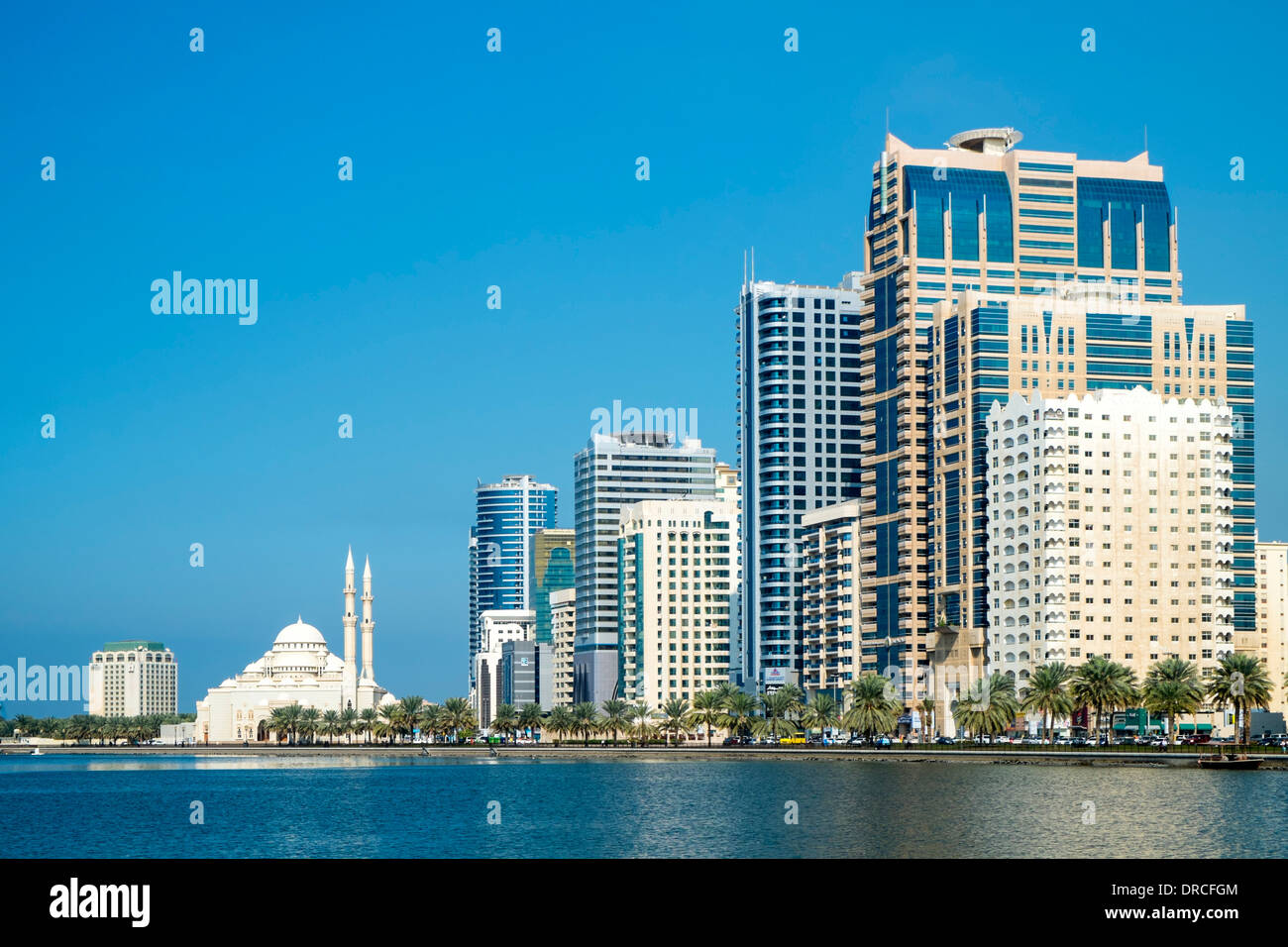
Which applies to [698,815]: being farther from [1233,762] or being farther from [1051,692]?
[1051,692]

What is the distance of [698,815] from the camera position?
341ft

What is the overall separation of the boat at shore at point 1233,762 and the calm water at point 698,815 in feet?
13.5

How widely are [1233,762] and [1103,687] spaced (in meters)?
23.4

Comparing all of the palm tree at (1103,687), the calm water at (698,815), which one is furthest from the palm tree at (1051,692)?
the calm water at (698,815)

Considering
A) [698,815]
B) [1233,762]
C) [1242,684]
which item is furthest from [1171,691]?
[698,815]

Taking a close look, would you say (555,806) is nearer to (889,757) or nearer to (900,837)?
(900,837)

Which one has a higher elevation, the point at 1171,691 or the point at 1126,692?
the point at 1171,691

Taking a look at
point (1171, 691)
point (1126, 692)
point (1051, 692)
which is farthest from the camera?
→ point (1051, 692)

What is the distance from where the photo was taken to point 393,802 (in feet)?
414

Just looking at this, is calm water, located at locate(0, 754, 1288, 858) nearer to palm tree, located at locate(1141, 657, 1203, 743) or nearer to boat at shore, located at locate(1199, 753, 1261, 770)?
boat at shore, located at locate(1199, 753, 1261, 770)

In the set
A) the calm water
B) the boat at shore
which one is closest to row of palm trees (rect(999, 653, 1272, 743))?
the boat at shore

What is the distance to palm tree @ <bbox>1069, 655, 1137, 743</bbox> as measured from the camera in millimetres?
163750

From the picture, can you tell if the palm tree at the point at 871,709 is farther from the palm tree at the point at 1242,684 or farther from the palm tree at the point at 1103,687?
the palm tree at the point at 1242,684
